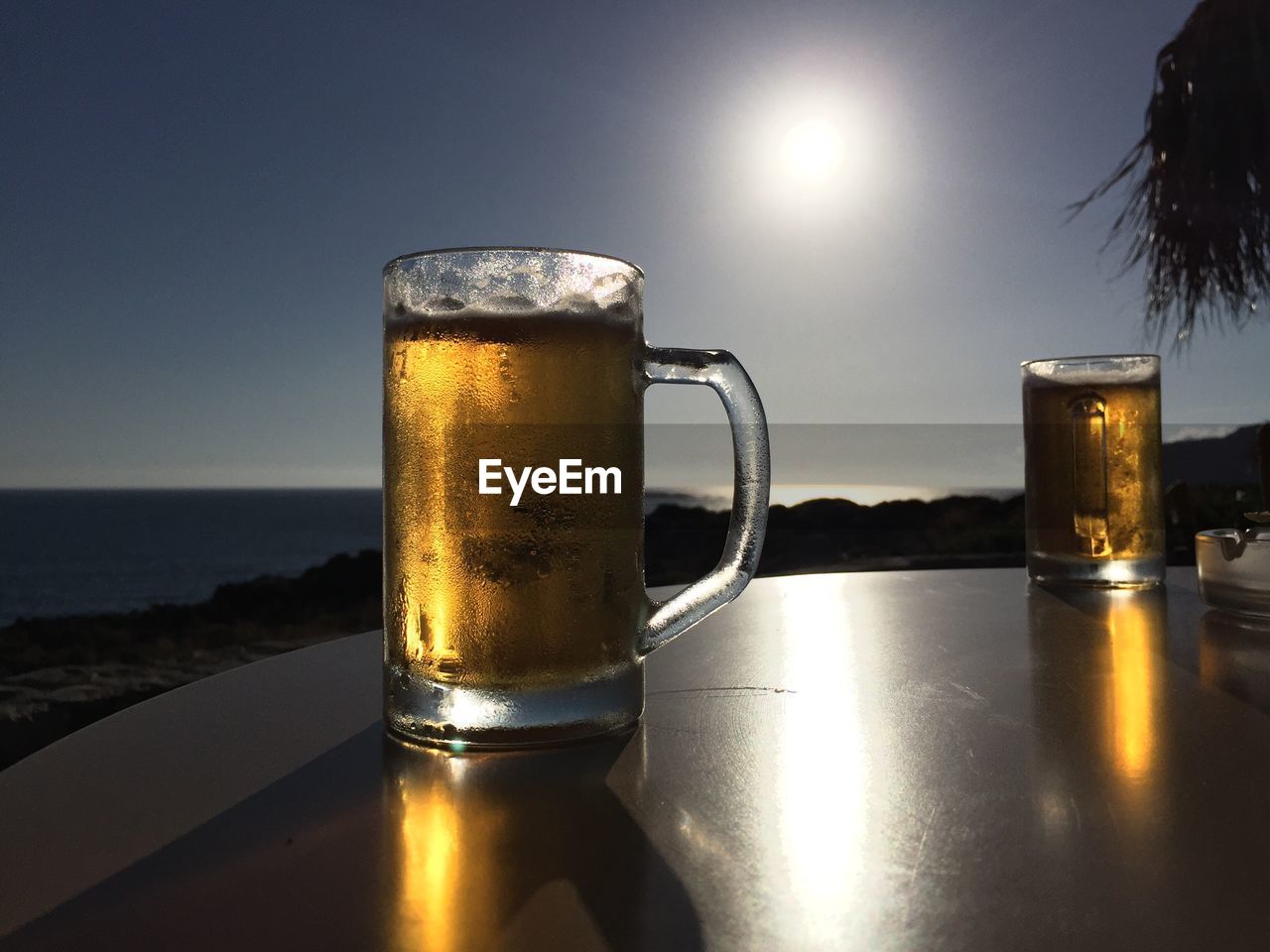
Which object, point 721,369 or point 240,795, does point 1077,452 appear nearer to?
point 721,369

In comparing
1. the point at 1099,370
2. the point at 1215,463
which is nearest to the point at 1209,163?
the point at 1215,463

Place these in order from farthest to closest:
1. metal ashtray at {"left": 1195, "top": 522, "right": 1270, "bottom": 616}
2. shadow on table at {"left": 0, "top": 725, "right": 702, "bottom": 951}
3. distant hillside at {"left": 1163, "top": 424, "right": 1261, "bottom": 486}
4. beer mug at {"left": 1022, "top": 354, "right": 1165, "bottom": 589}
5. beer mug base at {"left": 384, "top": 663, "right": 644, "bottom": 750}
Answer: distant hillside at {"left": 1163, "top": 424, "right": 1261, "bottom": 486}
beer mug at {"left": 1022, "top": 354, "right": 1165, "bottom": 589}
metal ashtray at {"left": 1195, "top": 522, "right": 1270, "bottom": 616}
beer mug base at {"left": 384, "top": 663, "right": 644, "bottom": 750}
shadow on table at {"left": 0, "top": 725, "right": 702, "bottom": 951}

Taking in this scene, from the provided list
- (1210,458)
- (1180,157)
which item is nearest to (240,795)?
(1180,157)

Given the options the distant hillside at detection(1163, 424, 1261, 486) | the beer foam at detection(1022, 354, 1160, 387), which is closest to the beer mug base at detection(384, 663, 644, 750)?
the beer foam at detection(1022, 354, 1160, 387)

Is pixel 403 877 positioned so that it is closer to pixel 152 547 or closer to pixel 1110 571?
pixel 1110 571

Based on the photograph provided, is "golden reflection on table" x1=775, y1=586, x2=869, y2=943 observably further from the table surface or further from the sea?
the sea
